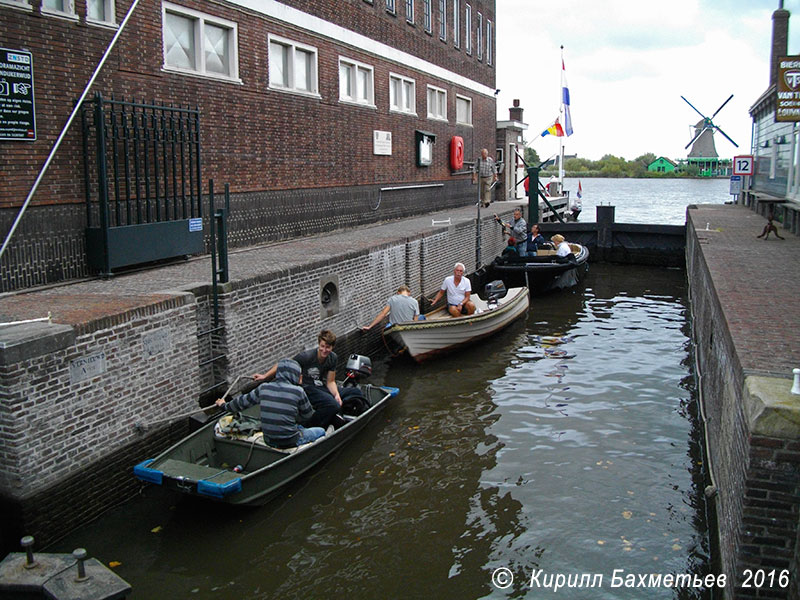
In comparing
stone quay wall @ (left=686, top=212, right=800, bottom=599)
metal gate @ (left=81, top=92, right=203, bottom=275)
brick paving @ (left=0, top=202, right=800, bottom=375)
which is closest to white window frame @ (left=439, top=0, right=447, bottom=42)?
brick paving @ (left=0, top=202, right=800, bottom=375)

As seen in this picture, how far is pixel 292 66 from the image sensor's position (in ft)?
56.6

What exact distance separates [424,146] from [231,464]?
19360 millimetres

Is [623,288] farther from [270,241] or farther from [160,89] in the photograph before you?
[160,89]

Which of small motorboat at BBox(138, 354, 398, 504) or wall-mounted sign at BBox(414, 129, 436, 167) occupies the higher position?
wall-mounted sign at BBox(414, 129, 436, 167)

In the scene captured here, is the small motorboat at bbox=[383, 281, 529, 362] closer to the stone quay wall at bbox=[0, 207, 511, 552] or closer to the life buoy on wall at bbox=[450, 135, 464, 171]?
the stone quay wall at bbox=[0, 207, 511, 552]

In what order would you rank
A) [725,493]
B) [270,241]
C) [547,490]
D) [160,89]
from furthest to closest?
1. [270,241]
2. [160,89]
3. [547,490]
4. [725,493]

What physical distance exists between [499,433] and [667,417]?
2670 mm

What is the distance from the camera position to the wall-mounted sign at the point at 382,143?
22.3 m

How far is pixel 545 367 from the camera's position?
1460 cm

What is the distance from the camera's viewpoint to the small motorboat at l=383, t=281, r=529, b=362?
46.4 feet

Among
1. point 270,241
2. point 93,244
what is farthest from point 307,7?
point 93,244

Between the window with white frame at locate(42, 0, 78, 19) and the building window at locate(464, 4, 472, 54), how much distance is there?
2323cm

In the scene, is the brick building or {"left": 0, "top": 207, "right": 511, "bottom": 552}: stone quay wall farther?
the brick building

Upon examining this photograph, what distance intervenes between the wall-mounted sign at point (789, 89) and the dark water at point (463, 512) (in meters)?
6.31
